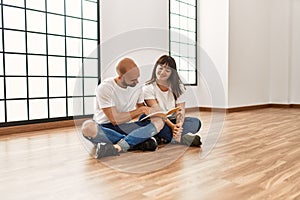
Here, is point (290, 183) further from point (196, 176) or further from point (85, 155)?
point (85, 155)

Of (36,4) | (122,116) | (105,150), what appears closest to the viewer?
(105,150)

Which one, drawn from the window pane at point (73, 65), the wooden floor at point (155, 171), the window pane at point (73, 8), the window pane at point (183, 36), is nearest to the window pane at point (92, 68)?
the window pane at point (73, 65)

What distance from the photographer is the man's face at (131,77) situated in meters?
1.72

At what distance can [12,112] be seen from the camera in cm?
260

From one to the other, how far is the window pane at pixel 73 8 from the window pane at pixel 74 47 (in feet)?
0.82

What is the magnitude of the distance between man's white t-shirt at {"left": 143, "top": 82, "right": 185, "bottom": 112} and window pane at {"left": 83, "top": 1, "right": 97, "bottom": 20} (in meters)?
1.58

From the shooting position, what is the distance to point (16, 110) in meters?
2.63

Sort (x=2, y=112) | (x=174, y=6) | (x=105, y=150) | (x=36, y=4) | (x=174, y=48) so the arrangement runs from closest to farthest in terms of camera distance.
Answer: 1. (x=105, y=150)
2. (x=2, y=112)
3. (x=36, y=4)
4. (x=174, y=48)
5. (x=174, y=6)

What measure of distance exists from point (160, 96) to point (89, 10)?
1665 mm

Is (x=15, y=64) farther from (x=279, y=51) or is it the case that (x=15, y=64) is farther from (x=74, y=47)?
(x=279, y=51)

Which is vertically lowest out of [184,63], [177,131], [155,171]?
[155,171]

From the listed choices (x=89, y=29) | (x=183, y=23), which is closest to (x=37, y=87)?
(x=89, y=29)

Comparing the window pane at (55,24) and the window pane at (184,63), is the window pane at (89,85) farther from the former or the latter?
the window pane at (184,63)

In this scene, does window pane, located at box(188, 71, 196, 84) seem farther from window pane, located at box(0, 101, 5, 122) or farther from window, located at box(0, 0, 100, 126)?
window pane, located at box(0, 101, 5, 122)
